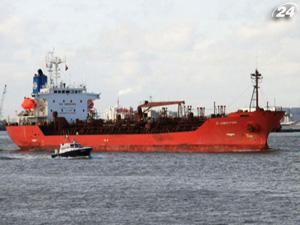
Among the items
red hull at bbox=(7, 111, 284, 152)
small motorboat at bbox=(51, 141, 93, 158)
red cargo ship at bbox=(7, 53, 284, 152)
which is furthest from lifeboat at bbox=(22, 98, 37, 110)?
small motorboat at bbox=(51, 141, 93, 158)

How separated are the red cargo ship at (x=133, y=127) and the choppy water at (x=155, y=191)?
9.90 ft

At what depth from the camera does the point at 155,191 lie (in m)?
39.0

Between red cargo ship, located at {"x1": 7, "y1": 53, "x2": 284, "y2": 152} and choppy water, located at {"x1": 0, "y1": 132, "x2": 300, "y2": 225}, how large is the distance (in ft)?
9.90

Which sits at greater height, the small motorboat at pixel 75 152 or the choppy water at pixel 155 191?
the small motorboat at pixel 75 152

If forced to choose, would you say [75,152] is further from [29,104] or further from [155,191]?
[155,191]

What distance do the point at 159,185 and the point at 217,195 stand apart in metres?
5.27

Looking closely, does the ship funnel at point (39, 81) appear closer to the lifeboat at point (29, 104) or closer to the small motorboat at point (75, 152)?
the lifeboat at point (29, 104)

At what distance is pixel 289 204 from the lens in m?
33.9

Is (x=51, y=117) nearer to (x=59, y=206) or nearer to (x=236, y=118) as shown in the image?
(x=236, y=118)

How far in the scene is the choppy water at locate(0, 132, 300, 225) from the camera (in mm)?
31391

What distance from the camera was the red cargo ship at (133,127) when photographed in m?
62.6

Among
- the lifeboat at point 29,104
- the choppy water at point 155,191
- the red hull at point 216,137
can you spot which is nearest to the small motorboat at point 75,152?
the choppy water at point 155,191

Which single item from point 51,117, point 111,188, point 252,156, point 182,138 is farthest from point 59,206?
point 51,117

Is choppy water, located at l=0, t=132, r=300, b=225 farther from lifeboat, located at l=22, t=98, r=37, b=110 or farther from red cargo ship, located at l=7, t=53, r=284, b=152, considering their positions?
lifeboat, located at l=22, t=98, r=37, b=110
